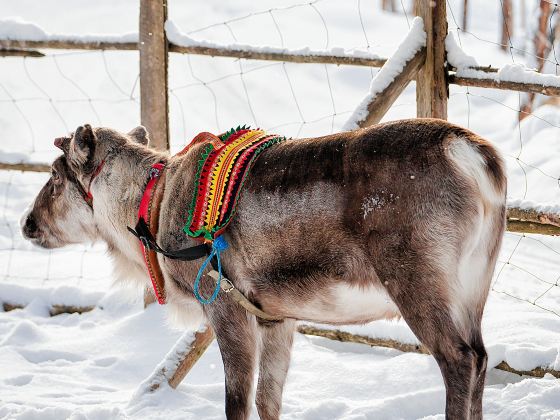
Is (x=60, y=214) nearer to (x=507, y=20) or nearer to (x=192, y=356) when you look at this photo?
(x=192, y=356)

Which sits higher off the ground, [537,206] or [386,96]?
[386,96]

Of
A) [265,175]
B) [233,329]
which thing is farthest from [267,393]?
[265,175]

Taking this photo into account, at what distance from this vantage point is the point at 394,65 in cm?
397

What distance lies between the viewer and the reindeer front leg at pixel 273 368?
354 cm

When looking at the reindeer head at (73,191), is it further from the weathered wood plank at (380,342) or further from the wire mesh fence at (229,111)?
the wire mesh fence at (229,111)

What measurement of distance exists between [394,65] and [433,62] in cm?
21

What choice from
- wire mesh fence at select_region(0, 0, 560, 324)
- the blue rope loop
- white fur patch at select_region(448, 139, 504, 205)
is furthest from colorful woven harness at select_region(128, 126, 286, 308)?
wire mesh fence at select_region(0, 0, 560, 324)

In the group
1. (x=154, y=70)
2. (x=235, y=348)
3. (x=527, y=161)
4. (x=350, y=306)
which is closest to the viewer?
(x=350, y=306)

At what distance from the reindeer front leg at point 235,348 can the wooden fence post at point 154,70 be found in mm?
1796

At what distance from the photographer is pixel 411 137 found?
9.07 ft

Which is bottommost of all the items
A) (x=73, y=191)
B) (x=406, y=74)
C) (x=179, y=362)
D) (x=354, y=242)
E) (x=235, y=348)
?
(x=179, y=362)

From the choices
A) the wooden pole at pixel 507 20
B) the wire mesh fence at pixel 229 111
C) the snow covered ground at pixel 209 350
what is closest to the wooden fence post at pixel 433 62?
the snow covered ground at pixel 209 350

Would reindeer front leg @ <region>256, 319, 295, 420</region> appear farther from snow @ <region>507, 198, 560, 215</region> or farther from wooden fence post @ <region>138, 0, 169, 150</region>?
wooden fence post @ <region>138, 0, 169, 150</region>

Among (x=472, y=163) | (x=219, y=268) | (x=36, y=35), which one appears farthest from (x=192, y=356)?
(x=36, y=35)
